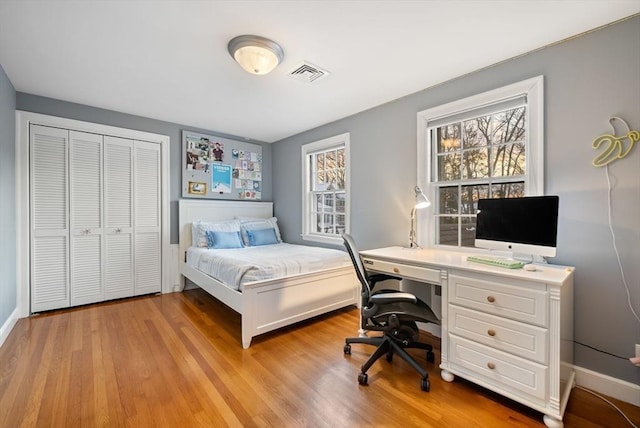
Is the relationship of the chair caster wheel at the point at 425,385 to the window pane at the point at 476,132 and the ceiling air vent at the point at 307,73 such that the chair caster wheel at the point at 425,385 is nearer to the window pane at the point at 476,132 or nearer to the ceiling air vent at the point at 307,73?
the window pane at the point at 476,132

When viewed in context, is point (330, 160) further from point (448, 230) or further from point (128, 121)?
point (128, 121)

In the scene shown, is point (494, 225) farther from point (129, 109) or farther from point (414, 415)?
point (129, 109)

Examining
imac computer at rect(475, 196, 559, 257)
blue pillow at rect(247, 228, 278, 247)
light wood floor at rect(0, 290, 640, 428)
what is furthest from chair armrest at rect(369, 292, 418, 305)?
blue pillow at rect(247, 228, 278, 247)

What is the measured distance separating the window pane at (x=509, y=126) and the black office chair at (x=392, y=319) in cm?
156

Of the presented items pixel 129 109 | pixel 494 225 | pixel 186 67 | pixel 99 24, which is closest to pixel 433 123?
pixel 494 225

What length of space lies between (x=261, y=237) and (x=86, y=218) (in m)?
2.08

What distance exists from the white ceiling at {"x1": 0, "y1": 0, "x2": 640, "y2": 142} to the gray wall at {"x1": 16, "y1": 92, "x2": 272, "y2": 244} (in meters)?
0.16

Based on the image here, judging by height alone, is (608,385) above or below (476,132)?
below

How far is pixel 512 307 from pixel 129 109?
4243mm

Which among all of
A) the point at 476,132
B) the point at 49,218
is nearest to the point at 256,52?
the point at 476,132

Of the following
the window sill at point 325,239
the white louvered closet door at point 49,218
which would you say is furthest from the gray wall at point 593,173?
the white louvered closet door at point 49,218

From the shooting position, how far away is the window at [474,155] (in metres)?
2.11

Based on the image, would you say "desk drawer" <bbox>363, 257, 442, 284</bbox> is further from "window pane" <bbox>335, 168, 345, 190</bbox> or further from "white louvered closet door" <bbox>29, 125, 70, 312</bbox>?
"white louvered closet door" <bbox>29, 125, 70, 312</bbox>

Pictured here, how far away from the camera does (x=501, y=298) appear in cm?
167
